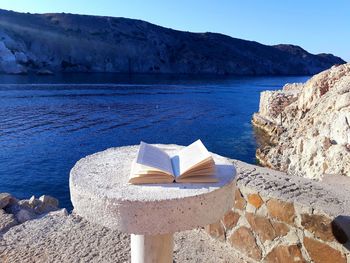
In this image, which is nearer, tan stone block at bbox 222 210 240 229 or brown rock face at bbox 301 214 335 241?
brown rock face at bbox 301 214 335 241

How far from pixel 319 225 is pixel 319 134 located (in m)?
11.2

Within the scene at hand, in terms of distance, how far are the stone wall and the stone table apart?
994 mm

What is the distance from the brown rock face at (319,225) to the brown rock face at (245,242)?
2.02 feet

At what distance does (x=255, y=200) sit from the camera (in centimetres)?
370

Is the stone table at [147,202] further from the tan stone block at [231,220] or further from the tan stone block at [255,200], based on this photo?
the tan stone block at [231,220]

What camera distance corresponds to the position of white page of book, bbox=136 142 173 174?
2.54m

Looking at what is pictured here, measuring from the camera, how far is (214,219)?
2.48 metres

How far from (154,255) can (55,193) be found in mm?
13701

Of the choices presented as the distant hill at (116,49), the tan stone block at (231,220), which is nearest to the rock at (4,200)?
the tan stone block at (231,220)

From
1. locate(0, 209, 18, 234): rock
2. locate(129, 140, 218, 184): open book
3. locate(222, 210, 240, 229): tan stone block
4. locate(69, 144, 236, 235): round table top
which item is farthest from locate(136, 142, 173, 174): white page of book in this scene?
locate(0, 209, 18, 234): rock

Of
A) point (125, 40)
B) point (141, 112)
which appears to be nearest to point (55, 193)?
point (141, 112)

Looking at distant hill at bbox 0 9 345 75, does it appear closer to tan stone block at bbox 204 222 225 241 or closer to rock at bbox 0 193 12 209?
rock at bbox 0 193 12 209

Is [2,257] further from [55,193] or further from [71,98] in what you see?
[71,98]

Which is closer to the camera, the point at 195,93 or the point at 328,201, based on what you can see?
the point at 328,201
